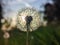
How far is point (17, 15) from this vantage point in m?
1.58

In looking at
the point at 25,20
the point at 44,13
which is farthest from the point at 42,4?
the point at 25,20

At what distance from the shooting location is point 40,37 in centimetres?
157

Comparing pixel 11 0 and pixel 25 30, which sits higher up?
pixel 11 0

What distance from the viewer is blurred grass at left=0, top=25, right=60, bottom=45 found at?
5.12 feet

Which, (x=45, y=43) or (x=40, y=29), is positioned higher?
(x=40, y=29)

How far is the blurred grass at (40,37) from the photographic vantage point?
156 centimetres

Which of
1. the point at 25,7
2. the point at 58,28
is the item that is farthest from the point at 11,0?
the point at 58,28

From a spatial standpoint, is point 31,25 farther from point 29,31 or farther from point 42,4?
point 42,4

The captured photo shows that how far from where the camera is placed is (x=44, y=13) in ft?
5.22

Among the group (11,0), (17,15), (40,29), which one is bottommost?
(40,29)

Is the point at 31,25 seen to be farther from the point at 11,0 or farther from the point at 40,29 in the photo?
the point at 11,0

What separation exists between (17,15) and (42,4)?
0.70 ft

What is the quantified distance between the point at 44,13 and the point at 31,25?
5.5 inches


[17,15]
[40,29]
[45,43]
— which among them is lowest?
[45,43]
